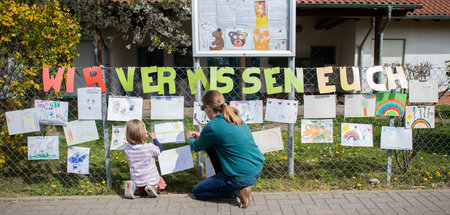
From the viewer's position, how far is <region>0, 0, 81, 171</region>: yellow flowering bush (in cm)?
347

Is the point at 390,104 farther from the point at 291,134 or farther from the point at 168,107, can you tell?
the point at 168,107

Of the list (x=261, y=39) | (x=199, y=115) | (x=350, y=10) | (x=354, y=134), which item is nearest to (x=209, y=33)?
(x=261, y=39)

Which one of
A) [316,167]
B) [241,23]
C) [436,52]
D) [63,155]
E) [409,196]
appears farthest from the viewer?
[436,52]

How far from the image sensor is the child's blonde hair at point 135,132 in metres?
3.19

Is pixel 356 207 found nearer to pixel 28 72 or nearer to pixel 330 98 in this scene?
pixel 330 98

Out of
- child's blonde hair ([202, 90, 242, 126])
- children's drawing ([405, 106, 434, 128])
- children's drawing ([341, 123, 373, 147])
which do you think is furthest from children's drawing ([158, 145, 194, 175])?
children's drawing ([405, 106, 434, 128])

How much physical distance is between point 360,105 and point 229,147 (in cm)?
171

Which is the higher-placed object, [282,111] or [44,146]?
[282,111]

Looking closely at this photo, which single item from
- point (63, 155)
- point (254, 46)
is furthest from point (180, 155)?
point (63, 155)

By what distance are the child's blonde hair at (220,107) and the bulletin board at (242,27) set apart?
0.69 metres

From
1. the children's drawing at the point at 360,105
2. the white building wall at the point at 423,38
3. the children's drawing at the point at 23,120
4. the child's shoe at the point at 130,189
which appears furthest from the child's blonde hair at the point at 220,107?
the white building wall at the point at 423,38

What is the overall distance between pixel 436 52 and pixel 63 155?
11996mm

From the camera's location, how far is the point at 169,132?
3.49m

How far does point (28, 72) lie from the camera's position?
3457 millimetres
